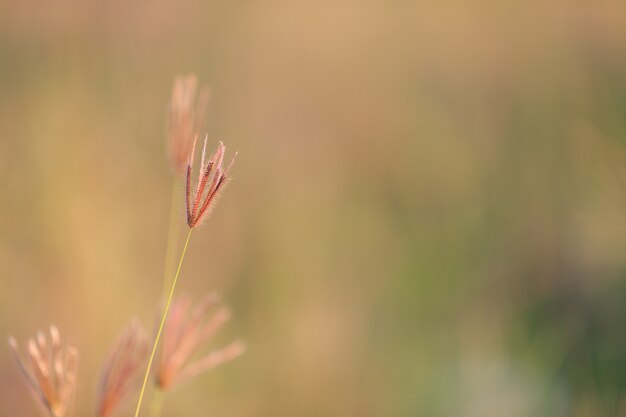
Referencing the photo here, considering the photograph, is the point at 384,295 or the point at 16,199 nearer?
the point at 16,199

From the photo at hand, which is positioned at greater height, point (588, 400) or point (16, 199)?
point (16, 199)

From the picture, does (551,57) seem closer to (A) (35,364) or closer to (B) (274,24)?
(B) (274,24)

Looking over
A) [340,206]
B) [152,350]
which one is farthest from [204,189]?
[340,206]

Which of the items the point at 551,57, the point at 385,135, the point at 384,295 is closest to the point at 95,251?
the point at 384,295

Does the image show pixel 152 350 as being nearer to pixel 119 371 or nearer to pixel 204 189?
pixel 119 371

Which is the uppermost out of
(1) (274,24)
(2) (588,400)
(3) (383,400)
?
(1) (274,24)

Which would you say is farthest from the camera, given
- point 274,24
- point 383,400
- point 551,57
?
point 274,24

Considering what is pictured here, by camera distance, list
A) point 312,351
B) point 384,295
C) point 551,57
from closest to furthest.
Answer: point 312,351, point 384,295, point 551,57
